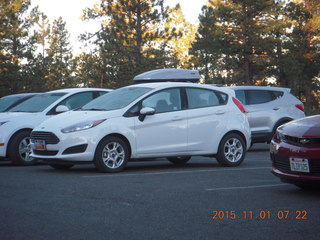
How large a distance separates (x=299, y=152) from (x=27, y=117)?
697 cm

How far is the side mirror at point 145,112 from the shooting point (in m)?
10.7

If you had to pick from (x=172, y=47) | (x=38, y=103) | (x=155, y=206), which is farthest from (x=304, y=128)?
(x=172, y=47)

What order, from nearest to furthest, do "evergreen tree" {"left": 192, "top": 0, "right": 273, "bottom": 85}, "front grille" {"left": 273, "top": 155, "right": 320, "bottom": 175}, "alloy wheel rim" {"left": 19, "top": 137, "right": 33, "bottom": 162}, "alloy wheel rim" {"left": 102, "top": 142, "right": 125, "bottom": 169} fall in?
"front grille" {"left": 273, "top": 155, "right": 320, "bottom": 175} → "alloy wheel rim" {"left": 102, "top": 142, "right": 125, "bottom": 169} → "alloy wheel rim" {"left": 19, "top": 137, "right": 33, "bottom": 162} → "evergreen tree" {"left": 192, "top": 0, "right": 273, "bottom": 85}

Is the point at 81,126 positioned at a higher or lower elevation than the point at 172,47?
lower

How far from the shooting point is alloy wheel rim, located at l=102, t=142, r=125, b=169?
10425 mm

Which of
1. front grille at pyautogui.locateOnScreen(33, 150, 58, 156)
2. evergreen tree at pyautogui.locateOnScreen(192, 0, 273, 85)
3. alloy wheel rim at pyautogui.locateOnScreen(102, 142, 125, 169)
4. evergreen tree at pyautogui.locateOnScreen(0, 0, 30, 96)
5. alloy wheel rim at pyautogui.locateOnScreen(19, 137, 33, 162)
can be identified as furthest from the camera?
evergreen tree at pyautogui.locateOnScreen(192, 0, 273, 85)

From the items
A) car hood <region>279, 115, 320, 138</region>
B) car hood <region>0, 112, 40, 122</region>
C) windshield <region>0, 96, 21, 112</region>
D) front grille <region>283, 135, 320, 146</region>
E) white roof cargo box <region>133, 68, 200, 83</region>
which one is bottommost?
front grille <region>283, 135, 320, 146</region>

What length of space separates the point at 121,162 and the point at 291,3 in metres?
43.2

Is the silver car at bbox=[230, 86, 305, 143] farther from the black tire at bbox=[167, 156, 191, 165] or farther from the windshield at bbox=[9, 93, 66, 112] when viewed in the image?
the windshield at bbox=[9, 93, 66, 112]

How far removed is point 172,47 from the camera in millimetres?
45844

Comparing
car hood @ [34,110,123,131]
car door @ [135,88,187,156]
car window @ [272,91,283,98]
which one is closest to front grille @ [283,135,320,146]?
car door @ [135,88,187,156]

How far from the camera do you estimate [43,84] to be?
3881 centimetres

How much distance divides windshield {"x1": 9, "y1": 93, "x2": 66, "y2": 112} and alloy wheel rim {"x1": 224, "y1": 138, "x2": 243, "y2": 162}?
13.4 feet

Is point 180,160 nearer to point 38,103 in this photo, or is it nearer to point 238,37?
point 38,103
